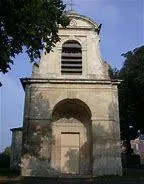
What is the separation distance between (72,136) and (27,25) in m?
11.9

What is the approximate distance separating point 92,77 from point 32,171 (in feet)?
23.1

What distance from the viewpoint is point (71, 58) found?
A: 26.3 m

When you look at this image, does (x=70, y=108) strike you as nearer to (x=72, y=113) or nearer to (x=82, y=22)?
(x=72, y=113)

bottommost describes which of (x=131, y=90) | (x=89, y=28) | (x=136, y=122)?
(x=136, y=122)

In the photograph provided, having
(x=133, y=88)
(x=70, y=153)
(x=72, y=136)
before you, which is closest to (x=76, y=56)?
(x=72, y=136)

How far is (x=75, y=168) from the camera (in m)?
25.0

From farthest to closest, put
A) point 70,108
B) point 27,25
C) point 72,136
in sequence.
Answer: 1. point 70,108
2. point 72,136
3. point 27,25

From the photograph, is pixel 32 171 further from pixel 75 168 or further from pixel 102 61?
pixel 102 61

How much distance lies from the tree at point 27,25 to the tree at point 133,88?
60.0 feet

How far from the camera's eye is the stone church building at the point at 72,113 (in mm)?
23719

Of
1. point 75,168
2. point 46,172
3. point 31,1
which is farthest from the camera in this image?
point 75,168

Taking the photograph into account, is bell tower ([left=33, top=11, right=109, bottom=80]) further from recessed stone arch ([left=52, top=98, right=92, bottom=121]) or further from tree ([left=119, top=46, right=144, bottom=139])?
tree ([left=119, top=46, right=144, bottom=139])

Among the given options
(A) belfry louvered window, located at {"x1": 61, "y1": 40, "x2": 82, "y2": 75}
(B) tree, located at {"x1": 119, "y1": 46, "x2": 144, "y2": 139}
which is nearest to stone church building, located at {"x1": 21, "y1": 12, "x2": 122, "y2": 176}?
(A) belfry louvered window, located at {"x1": 61, "y1": 40, "x2": 82, "y2": 75}

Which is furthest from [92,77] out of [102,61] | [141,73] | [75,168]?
[141,73]
